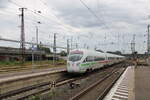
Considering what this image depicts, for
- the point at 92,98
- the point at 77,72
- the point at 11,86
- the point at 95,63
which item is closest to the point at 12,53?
the point at 95,63

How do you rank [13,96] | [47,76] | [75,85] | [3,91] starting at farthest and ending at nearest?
[47,76] → [75,85] → [3,91] → [13,96]

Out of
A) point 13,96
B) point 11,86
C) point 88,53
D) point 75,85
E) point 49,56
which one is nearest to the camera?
point 13,96

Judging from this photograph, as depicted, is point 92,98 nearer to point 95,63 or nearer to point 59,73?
point 59,73

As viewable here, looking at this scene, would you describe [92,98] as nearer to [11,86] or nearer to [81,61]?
[11,86]

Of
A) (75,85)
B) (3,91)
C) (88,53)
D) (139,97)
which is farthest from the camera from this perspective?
(88,53)

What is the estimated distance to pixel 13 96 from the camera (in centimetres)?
1289

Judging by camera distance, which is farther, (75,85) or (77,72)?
(77,72)

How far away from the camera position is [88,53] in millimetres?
24531

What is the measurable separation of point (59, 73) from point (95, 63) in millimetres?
6293

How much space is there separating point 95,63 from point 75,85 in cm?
1189

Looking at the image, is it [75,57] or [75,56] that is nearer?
[75,57]

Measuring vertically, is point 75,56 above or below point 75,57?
above

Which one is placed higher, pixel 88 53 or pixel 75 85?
pixel 88 53

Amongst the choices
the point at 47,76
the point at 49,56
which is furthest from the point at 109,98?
the point at 49,56
